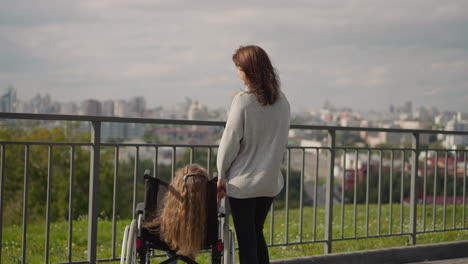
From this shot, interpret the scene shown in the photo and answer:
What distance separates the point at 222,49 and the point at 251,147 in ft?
472

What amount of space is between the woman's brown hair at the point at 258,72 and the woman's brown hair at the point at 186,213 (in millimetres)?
538

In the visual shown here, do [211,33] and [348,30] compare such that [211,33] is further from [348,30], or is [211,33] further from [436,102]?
[436,102]

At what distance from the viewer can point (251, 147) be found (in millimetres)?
3594

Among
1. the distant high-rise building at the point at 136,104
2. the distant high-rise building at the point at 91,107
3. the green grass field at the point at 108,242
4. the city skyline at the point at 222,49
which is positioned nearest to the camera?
the green grass field at the point at 108,242

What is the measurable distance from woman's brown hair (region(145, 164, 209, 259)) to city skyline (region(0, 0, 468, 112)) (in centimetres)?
11809

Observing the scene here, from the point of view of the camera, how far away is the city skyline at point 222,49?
125938mm

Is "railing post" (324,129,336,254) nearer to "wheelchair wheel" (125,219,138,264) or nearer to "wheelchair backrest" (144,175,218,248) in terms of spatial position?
"wheelchair backrest" (144,175,218,248)

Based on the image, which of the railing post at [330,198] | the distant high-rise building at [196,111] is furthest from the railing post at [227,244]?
the distant high-rise building at [196,111]

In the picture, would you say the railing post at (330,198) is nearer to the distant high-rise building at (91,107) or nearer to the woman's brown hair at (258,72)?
the woman's brown hair at (258,72)

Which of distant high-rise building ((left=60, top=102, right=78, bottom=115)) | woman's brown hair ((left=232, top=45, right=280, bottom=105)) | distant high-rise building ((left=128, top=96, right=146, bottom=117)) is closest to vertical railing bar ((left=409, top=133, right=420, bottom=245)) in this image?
woman's brown hair ((left=232, top=45, right=280, bottom=105))

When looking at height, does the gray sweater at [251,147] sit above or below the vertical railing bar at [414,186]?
above

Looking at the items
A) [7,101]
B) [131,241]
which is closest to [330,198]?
[131,241]

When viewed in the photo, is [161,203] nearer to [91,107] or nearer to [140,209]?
[140,209]

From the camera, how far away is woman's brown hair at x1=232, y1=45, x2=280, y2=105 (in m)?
3.54
